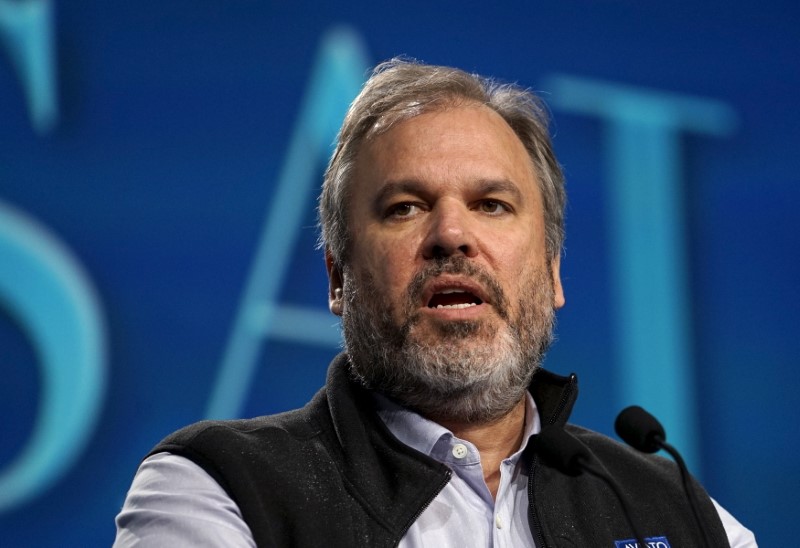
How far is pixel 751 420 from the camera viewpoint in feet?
9.75

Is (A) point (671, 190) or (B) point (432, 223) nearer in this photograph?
(B) point (432, 223)

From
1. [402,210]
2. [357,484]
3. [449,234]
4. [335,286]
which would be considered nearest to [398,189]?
[402,210]

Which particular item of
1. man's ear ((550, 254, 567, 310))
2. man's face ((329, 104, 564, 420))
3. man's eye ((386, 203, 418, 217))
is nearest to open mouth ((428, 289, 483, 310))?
man's face ((329, 104, 564, 420))

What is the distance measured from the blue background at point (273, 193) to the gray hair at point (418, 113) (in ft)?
2.34

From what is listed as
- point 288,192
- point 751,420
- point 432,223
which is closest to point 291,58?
point 288,192

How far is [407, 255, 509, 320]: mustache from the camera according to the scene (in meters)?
1.62

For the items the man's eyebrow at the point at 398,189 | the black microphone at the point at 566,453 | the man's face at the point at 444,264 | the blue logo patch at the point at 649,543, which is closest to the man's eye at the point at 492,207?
the man's face at the point at 444,264

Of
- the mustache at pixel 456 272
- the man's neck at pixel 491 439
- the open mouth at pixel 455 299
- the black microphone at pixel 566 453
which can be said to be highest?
the mustache at pixel 456 272

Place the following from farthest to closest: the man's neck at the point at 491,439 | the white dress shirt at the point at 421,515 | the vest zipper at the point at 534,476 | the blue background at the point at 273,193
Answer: the blue background at the point at 273,193
the man's neck at the point at 491,439
the vest zipper at the point at 534,476
the white dress shirt at the point at 421,515

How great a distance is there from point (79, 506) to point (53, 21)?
1239 mm

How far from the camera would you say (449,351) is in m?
1.62

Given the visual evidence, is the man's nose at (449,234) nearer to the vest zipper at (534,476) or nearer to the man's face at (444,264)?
the man's face at (444,264)

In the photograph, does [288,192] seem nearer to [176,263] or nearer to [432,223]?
[176,263]

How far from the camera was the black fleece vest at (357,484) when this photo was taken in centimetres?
146
